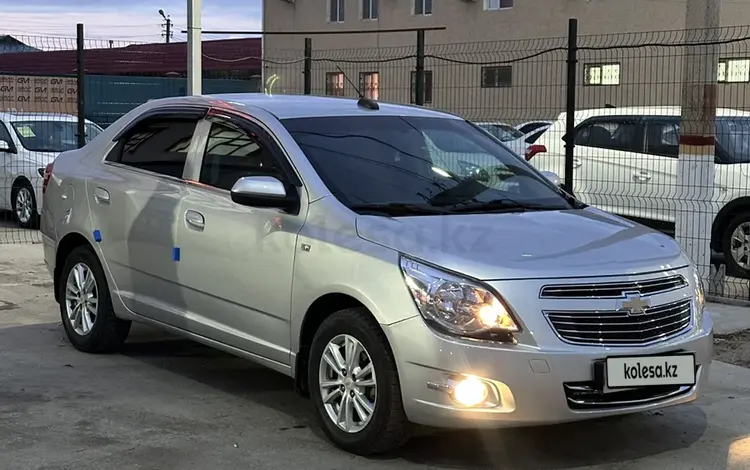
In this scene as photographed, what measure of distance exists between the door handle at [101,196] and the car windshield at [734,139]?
691cm

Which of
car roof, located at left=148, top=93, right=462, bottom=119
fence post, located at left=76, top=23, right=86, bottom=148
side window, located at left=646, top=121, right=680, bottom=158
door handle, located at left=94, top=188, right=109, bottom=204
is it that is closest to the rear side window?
fence post, located at left=76, top=23, right=86, bottom=148

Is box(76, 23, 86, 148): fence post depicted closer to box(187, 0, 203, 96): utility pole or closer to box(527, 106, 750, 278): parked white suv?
box(187, 0, 203, 96): utility pole

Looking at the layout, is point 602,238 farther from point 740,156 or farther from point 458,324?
point 740,156

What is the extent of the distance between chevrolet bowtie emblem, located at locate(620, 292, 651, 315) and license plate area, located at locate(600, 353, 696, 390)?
0.68 feet

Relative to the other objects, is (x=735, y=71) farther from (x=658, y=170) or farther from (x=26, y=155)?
(x=26, y=155)

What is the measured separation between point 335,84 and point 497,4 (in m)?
7.17

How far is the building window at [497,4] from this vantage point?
31.5 metres

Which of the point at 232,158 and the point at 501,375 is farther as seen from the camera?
the point at 232,158

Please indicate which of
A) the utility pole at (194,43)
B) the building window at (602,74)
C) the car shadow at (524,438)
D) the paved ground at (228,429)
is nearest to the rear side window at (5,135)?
the utility pole at (194,43)

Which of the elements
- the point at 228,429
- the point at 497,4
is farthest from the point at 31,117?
the point at 497,4

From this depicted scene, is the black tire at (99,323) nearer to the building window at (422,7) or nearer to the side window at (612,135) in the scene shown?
the side window at (612,135)

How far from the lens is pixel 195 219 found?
580cm

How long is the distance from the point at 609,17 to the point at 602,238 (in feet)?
81.3

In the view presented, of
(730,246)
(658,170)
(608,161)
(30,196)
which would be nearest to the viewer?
(730,246)
